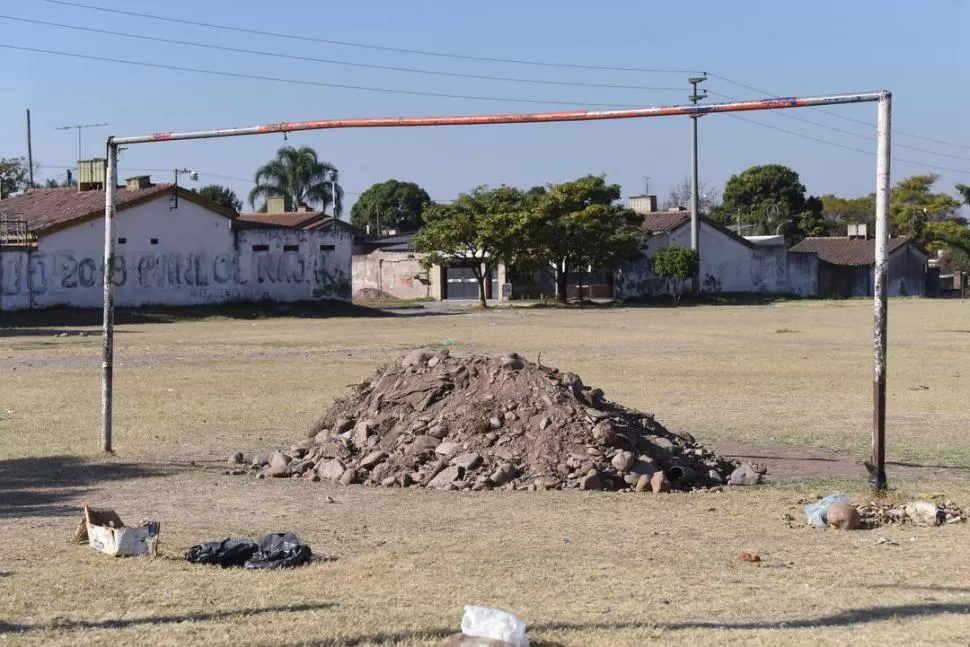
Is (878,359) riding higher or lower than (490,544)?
higher

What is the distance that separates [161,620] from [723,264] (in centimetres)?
7402

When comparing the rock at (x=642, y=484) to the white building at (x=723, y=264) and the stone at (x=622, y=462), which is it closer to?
Answer: the stone at (x=622, y=462)

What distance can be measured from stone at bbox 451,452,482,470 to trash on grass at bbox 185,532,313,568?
12.2 feet

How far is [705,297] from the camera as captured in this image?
72.6 meters

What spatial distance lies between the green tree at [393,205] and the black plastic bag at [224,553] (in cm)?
11280

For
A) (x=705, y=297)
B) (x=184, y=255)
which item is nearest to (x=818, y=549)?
(x=184, y=255)

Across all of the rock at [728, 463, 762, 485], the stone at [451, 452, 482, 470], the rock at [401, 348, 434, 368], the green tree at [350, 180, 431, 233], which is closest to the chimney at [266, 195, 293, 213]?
the green tree at [350, 180, 431, 233]

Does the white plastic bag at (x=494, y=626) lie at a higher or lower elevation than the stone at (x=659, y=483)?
higher

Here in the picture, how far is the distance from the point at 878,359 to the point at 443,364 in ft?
16.7

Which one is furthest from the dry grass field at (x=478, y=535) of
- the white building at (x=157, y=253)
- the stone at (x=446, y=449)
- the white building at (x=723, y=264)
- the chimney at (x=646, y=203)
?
the chimney at (x=646, y=203)

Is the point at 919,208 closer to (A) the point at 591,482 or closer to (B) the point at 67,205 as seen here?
(B) the point at 67,205

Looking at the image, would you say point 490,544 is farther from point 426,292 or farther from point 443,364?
point 426,292

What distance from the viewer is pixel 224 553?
8383mm

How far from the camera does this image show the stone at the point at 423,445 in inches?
496
